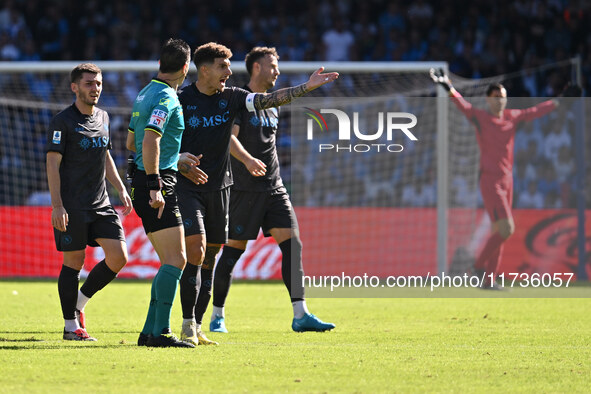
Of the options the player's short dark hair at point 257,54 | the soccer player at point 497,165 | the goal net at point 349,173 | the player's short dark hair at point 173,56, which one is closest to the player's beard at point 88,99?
A: the player's short dark hair at point 173,56

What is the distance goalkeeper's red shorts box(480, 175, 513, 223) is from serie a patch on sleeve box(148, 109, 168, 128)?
7023 mm

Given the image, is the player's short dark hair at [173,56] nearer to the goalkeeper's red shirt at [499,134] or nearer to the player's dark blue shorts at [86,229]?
the player's dark blue shorts at [86,229]

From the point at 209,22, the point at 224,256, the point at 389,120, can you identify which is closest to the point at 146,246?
the point at 389,120

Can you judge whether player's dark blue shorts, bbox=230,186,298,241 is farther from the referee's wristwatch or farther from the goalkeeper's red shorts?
the goalkeeper's red shorts

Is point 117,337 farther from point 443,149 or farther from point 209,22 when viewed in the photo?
point 209,22

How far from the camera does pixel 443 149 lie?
13984mm

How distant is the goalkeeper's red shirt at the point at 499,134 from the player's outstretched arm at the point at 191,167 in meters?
6.26

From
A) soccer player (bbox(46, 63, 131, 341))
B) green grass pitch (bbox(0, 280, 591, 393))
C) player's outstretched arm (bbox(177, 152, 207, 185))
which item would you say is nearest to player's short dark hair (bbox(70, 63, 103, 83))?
soccer player (bbox(46, 63, 131, 341))

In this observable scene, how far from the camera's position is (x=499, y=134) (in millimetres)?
12523

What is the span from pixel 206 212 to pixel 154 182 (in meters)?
0.83

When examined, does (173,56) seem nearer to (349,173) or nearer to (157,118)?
(157,118)

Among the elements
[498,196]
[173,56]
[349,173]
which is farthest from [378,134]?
[173,56]

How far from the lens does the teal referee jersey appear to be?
6.31 m

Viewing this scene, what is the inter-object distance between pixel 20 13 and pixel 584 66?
40.1 feet
